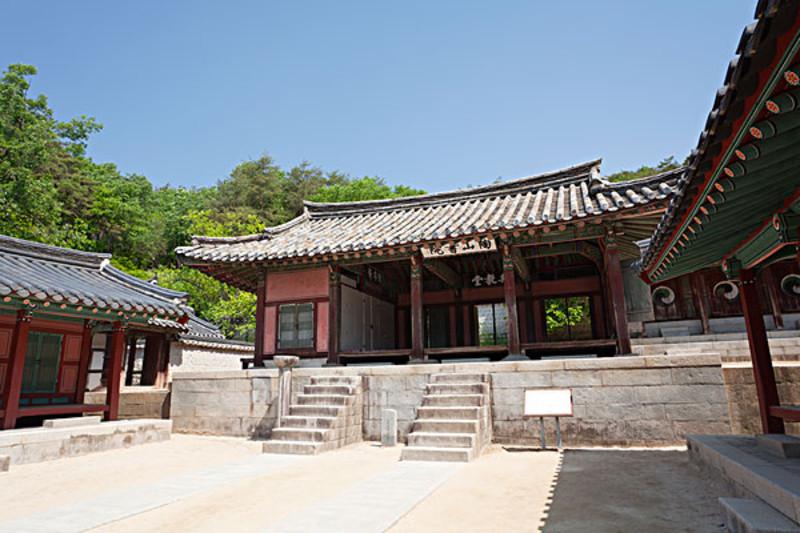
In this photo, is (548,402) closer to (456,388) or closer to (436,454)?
(456,388)

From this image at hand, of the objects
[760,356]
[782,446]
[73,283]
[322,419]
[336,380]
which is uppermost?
[73,283]

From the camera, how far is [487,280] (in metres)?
15.1

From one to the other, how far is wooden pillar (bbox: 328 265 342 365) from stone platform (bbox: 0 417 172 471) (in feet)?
13.2

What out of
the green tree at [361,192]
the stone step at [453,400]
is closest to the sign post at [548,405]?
the stone step at [453,400]

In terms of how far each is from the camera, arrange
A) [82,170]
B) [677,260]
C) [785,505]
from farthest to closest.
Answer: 1. [82,170]
2. [677,260]
3. [785,505]

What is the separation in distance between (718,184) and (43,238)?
26.1 metres

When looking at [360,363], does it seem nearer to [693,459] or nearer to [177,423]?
[177,423]

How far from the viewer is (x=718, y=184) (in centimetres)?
363

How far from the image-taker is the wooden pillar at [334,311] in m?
11.8

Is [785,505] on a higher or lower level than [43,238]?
lower

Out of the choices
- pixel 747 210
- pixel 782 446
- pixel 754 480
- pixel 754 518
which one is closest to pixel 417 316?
pixel 782 446

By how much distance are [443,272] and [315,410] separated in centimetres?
577

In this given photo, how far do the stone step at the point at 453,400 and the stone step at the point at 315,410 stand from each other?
1.74 meters

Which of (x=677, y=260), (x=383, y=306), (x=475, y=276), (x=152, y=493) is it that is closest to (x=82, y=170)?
(x=383, y=306)
